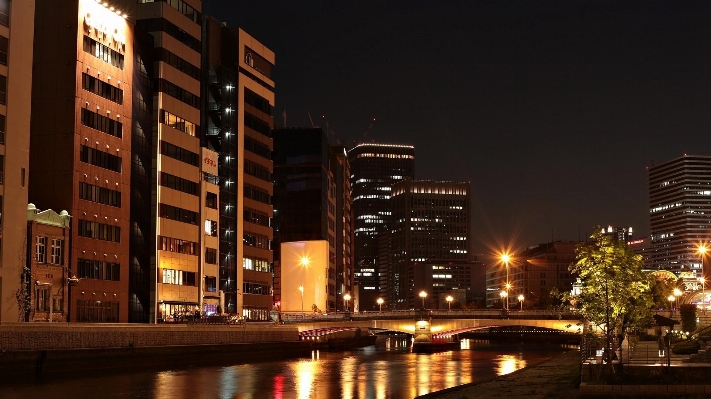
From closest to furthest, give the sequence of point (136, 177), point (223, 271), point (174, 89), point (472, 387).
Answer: point (472, 387) < point (136, 177) < point (174, 89) < point (223, 271)

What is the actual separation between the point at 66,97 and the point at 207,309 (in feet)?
151

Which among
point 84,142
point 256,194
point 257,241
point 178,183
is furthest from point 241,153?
point 84,142

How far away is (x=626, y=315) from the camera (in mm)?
59438

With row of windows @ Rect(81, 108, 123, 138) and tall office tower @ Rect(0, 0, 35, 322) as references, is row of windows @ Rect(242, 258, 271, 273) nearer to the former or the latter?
row of windows @ Rect(81, 108, 123, 138)

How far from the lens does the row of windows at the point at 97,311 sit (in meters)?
114

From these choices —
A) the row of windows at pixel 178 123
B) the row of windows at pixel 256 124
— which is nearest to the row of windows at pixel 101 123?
the row of windows at pixel 178 123

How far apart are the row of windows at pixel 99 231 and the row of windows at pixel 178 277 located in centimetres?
1436

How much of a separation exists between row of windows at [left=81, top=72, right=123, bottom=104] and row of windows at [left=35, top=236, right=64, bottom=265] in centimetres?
2068

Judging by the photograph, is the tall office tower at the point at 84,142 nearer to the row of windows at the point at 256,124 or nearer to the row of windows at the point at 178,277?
the row of windows at the point at 178,277

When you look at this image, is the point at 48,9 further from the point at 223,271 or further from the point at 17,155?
the point at 223,271

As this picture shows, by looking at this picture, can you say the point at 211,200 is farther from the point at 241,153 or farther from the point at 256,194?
the point at 256,194

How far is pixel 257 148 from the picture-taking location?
172 meters

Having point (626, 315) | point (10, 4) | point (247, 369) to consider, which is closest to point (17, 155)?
point (10, 4)

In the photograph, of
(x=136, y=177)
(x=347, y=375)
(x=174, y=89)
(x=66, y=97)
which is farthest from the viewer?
(x=174, y=89)
